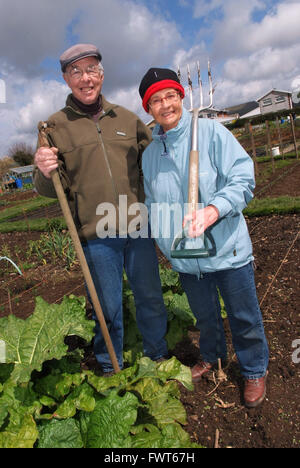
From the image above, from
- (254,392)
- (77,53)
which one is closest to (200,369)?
(254,392)

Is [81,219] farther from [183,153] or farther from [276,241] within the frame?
[276,241]

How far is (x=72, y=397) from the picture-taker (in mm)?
1774

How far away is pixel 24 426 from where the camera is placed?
161cm

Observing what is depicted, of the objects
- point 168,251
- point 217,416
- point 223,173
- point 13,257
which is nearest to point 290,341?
point 217,416

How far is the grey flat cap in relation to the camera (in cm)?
186

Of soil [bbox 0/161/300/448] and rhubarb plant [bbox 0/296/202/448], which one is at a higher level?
rhubarb plant [bbox 0/296/202/448]

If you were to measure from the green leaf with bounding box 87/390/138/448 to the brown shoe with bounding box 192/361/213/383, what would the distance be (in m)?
0.74

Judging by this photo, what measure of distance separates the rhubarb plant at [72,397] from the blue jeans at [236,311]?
35 cm

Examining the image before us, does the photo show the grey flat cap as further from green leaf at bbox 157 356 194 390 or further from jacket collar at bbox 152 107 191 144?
green leaf at bbox 157 356 194 390

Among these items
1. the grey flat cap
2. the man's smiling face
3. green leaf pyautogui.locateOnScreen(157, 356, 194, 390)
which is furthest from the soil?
the grey flat cap

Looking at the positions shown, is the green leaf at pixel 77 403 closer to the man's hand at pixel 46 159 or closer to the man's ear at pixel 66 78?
the man's hand at pixel 46 159

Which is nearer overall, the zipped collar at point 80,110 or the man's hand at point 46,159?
the man's hand at point 46,159

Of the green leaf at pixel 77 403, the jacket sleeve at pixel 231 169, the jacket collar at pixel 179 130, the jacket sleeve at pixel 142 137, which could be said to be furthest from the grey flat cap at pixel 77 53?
the green leaf at pixel 77 403

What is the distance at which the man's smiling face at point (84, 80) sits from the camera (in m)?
1.91
